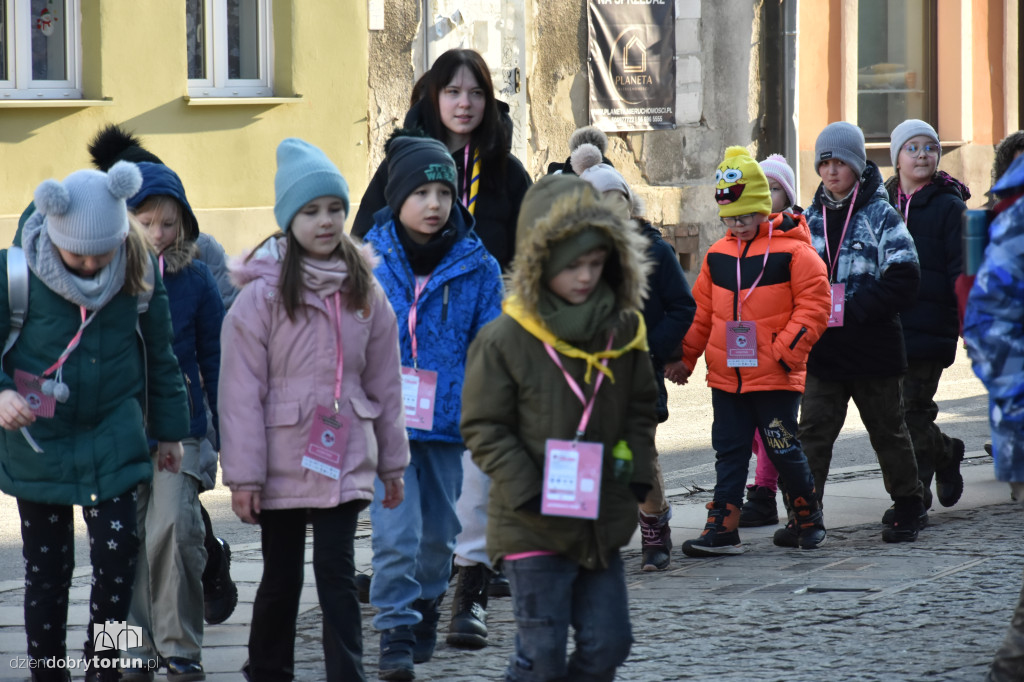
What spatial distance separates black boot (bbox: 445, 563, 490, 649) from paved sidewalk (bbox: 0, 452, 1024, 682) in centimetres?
6

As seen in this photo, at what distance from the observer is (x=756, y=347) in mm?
7250

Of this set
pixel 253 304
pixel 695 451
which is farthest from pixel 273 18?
pixel 253 304

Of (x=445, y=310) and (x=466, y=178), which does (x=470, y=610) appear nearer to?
(x=445, y=310)

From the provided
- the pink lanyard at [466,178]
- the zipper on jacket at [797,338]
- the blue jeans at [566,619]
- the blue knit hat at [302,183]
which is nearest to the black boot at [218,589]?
the blue knit hat at [302,183]

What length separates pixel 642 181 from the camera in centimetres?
1786

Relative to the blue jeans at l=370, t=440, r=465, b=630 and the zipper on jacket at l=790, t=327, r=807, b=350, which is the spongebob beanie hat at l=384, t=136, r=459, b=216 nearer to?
the blue jeans at l=370, t=440, r=465, b=630

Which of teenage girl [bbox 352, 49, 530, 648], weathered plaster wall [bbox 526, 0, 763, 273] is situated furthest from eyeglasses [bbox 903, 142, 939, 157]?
weathered plaster wall [bbox 526, 0, 763, 273]

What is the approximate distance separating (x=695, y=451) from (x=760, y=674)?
17.1 ft

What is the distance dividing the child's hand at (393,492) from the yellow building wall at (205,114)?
875 centimetres

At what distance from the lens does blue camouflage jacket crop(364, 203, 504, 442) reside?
5.66 metres

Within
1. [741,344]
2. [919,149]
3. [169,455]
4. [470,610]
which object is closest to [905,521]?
[741,344]

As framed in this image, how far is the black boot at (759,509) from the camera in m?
8.05

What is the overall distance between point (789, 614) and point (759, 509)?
6.74 ft

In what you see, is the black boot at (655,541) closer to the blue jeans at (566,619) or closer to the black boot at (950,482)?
the black boot at (950,482)
